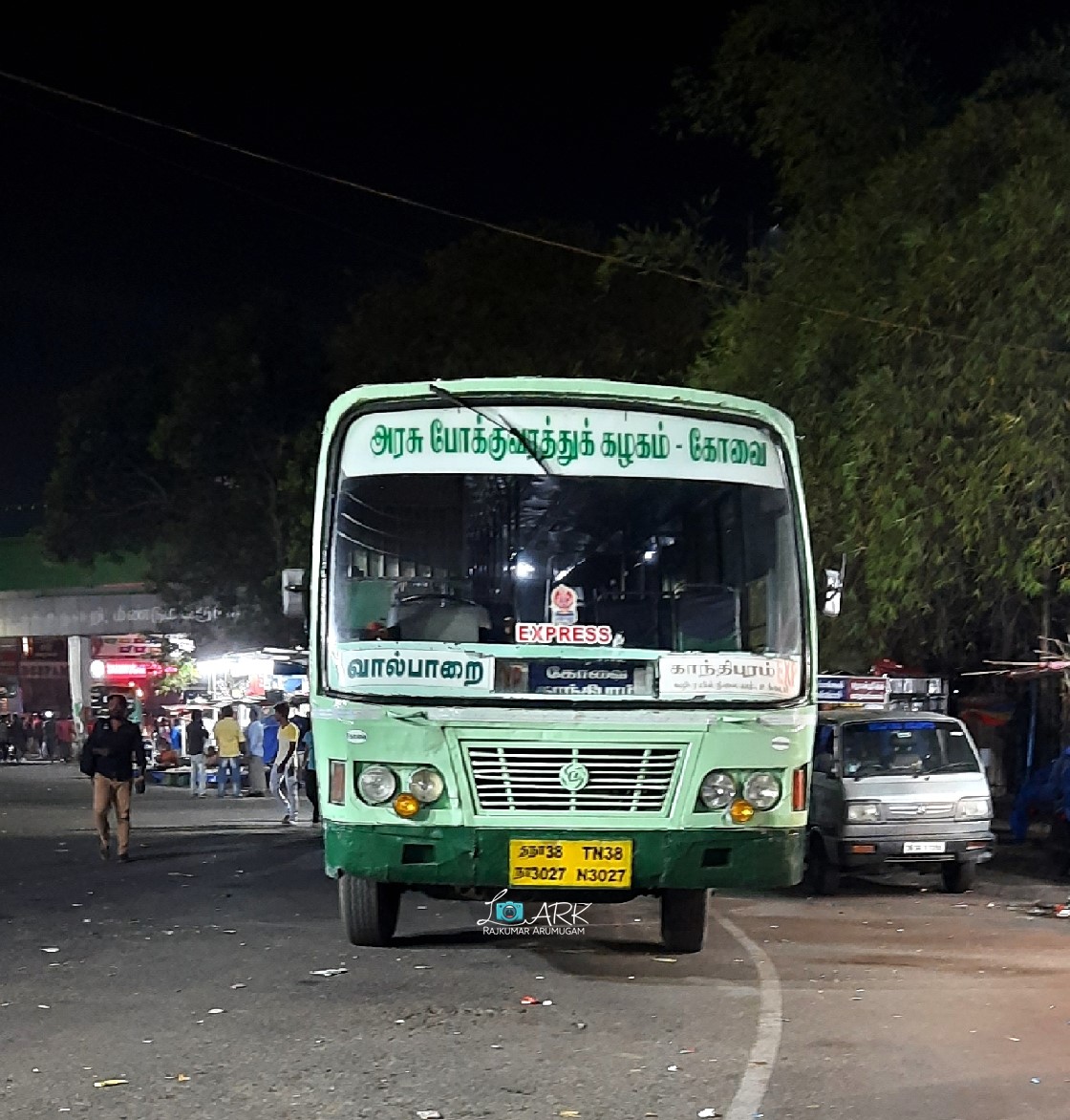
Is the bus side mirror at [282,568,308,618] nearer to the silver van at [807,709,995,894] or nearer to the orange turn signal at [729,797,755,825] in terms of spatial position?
the orange turn signal at [729,797,755,825]

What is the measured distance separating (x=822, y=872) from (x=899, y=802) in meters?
0.99

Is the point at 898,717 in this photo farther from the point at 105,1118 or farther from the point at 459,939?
the point at 105,1118

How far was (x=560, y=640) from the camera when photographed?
30.8 ft

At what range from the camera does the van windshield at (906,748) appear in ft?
54.2

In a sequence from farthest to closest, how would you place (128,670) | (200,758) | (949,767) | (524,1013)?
(128,670)
(200,758)
(949,767)
(524,1013)

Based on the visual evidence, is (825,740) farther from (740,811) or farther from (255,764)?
(255,764)

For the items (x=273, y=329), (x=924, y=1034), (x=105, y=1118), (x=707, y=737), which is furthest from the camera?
(x=273, y=329)

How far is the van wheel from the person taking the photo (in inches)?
635

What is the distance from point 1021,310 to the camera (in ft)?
54.7

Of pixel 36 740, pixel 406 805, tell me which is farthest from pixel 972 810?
pixel 36 740

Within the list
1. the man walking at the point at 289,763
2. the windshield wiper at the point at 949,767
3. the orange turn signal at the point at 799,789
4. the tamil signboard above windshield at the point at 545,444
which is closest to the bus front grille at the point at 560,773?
the orange turn signal at the point at 799,789

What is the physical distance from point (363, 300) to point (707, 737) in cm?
2750

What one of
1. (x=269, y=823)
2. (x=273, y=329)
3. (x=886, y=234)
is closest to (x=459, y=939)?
A: (x=886, y=234)

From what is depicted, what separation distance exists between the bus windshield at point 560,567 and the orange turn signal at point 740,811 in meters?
0.58
